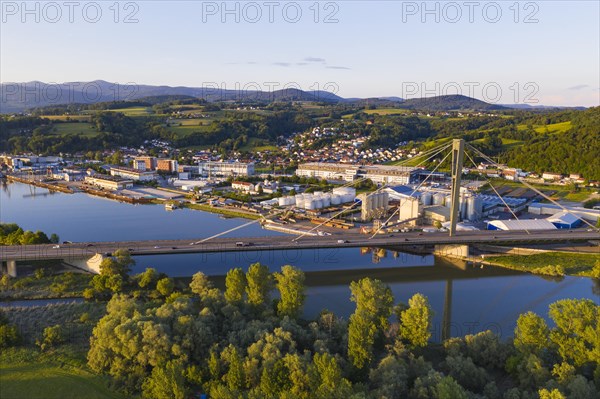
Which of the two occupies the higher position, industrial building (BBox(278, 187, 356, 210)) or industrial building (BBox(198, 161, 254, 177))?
industrial building (BBox(198, 161, 254, 177))

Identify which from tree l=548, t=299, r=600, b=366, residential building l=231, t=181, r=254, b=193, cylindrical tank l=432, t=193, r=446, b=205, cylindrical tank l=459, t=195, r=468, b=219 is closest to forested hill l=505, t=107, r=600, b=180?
cylindrical tank l=432, t=193, r=446, b=205

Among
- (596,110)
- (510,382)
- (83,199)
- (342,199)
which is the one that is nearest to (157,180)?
(83,199)

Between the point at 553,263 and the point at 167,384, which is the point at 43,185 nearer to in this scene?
the point at 167,384

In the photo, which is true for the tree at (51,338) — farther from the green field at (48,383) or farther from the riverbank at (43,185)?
the riverbank at (43,185)

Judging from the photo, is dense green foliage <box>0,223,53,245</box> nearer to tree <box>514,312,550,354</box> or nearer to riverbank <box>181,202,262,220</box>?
riverbank <box>181,202,262,220</box>

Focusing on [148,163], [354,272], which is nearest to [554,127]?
[148,163]

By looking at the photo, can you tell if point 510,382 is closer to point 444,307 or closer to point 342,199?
point 444,307
